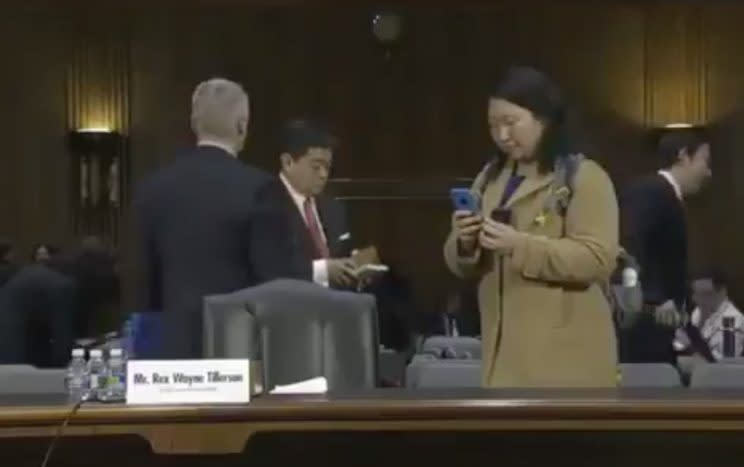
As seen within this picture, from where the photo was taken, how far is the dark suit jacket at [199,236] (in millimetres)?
3539

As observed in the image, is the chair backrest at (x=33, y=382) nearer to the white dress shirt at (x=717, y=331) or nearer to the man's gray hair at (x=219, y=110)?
the man's gray hair at (x=219, y=110)

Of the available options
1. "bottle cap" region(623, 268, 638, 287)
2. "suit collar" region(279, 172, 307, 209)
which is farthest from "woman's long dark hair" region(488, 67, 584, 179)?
"bottle cap" region(623, 268, 638, 287)

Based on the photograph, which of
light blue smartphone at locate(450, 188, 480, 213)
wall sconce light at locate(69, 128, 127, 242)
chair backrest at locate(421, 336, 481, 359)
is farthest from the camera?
wall sconce light at locate(69, 128, 127, 242)

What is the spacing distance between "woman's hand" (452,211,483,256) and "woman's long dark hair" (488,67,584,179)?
0.54 ft

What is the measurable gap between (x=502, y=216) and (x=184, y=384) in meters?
1.03

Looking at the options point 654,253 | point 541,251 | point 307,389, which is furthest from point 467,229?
point 654,253

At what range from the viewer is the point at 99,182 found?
8.35 m

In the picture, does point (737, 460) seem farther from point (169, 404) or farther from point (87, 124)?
point (87, 124)

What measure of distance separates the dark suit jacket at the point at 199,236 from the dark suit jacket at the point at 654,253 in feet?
6.57

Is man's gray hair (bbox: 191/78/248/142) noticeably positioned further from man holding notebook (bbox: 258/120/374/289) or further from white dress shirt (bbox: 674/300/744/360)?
white dress shirt (bbox: 674/300/744/360)

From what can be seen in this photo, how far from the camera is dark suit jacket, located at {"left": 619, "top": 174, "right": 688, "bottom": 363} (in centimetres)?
531

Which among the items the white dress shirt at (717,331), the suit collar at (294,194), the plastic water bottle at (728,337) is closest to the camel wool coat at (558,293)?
the suit collar at (294,194)

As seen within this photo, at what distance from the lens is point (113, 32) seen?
27.8 feet

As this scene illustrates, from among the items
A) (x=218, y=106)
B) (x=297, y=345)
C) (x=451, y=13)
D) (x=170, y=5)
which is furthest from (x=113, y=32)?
(x=297, y=345)
